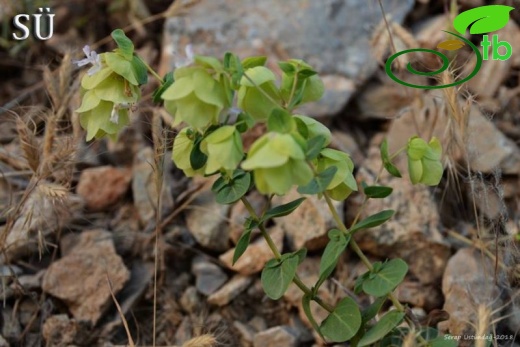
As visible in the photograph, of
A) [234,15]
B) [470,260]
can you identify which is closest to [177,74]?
[470,260]

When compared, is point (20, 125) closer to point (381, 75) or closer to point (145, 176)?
point (145, 176)

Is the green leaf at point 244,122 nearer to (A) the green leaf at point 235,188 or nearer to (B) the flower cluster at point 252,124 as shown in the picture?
(B) the flower cluster at point 252,124

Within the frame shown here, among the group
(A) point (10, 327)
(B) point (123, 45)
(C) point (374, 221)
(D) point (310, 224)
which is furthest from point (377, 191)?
(A) point (10, 327)

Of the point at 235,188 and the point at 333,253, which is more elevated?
the point at 235,188

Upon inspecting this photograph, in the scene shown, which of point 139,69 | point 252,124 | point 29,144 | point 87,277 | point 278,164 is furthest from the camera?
point 87,277

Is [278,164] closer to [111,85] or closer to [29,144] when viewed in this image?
[111,85]

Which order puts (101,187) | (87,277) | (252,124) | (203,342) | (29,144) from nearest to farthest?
(252,124)
(203,342)
(29,144)
(87,277)
(101,187)
